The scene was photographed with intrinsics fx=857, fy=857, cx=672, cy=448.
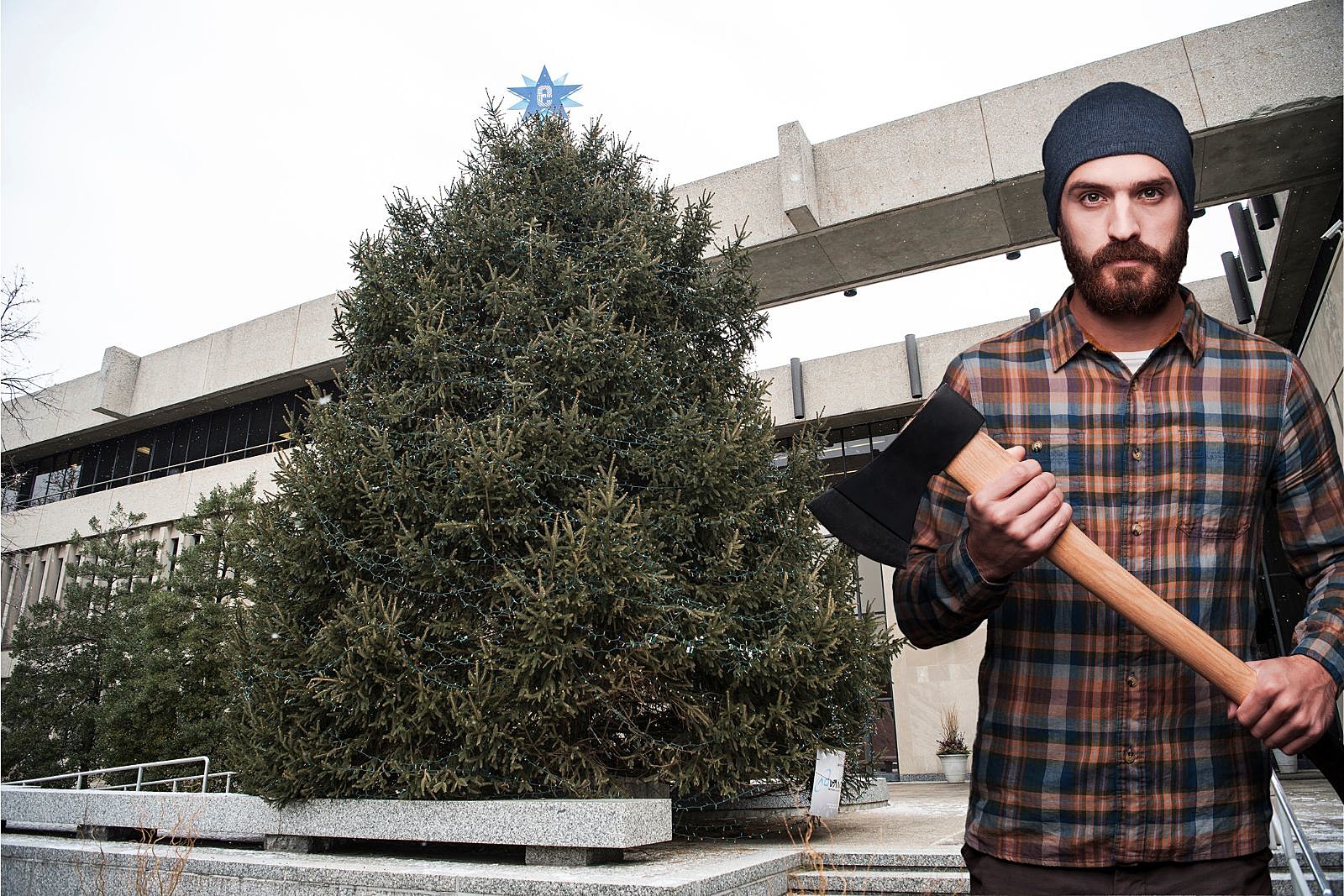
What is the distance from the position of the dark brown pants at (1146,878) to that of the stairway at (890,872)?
14.7 ft

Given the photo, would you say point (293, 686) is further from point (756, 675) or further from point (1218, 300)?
point (1218, 300)

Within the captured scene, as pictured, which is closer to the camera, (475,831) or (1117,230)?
(1117,230)

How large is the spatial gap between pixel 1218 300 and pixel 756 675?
1333 cm

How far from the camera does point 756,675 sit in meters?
6.73

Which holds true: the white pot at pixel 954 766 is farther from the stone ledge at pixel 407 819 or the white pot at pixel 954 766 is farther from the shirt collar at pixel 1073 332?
the shirt collar at pixel 1073 332

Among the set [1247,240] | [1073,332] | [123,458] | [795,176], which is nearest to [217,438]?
[123,458]

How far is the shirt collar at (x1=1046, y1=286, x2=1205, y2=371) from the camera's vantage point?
152 cm

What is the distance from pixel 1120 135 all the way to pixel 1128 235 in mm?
190

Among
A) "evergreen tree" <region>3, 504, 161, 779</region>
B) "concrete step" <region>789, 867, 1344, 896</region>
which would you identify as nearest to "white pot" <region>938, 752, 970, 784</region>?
"concrete step" <region>789, 867, 1344, 896</region>

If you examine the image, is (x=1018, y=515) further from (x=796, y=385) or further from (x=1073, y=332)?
(x=796, y=385)

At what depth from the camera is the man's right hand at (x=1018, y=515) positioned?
4.18ft

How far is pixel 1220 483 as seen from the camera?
1.43 m

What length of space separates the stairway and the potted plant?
1289 cm

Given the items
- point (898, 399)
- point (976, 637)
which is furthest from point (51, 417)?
point (976, 637)
